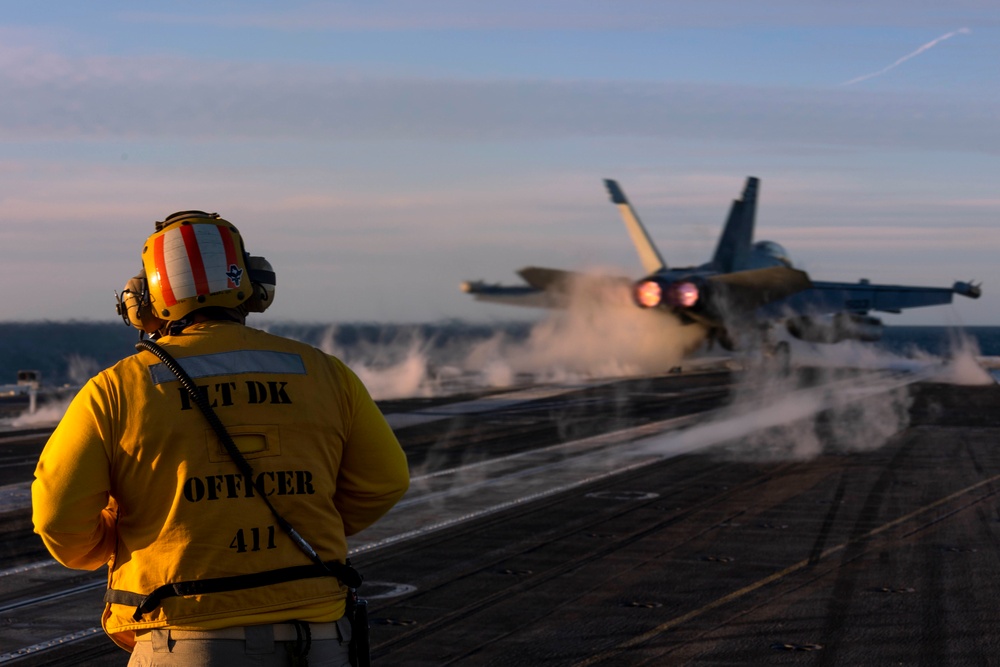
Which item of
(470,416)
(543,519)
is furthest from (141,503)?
(470,416)

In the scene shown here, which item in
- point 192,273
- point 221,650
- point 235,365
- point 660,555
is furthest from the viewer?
point 660,555

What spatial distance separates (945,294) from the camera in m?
54.6

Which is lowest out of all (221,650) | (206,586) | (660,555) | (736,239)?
(660,555)

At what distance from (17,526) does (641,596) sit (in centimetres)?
832

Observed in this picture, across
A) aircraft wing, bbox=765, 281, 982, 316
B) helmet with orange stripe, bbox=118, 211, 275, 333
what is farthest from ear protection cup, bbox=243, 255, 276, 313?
aircraft wing, bbox=765, 281, 982, 316

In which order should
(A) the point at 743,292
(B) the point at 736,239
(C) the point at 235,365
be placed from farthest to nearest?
1. (B) the point at 736,239
2. (A) the point at 743,292
3. (C) the point at 235,365

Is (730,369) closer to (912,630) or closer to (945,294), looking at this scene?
(945,294)

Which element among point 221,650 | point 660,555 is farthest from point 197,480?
point 660,555

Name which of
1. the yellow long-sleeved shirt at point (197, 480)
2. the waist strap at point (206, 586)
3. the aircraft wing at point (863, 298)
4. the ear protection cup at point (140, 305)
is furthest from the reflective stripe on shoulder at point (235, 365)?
the aircraft wing at point (863, 298)

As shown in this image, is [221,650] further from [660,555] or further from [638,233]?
[638,233]

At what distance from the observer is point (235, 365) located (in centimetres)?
356

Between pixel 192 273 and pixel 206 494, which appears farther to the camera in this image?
pixel 192 273

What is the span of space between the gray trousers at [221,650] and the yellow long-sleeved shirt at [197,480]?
0.05m

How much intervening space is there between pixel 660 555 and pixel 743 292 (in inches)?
1169
